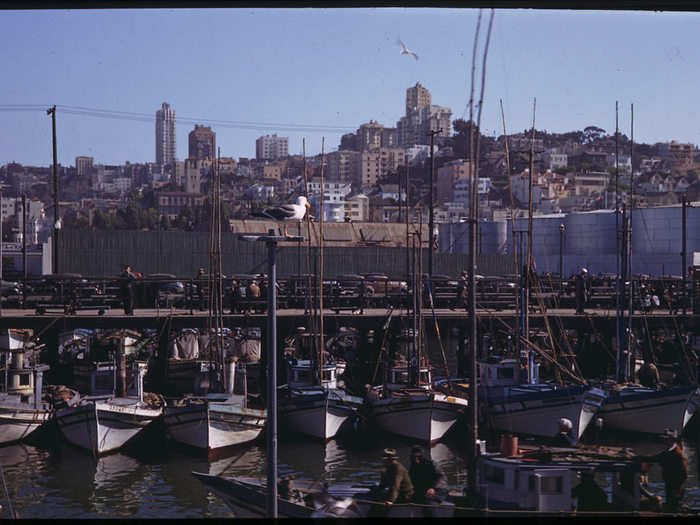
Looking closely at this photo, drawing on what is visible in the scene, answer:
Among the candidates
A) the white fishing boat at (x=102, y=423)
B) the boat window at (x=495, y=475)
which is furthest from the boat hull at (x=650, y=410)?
the white fishing boat at (x=102, y=423)

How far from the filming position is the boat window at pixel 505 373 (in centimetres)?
2505

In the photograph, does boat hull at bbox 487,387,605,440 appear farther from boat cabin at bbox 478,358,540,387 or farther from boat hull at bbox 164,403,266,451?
boat hull at bbox 164,403,266,451

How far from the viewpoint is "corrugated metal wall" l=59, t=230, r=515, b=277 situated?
142ft

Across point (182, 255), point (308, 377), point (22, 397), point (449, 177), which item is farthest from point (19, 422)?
point (449, 177)

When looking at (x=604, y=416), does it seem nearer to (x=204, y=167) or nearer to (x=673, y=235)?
(x=673, y=235)

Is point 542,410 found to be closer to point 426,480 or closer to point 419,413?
point 419,413

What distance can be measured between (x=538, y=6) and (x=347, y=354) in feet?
96.8

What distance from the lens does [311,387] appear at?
24859mm

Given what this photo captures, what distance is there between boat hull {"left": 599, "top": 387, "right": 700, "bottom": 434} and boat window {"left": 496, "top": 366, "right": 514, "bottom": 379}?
264 centimetres

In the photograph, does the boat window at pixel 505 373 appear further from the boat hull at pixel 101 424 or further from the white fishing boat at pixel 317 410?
the boat hull at pixel 101 424

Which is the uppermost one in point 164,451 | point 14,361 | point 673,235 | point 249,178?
point 249,178

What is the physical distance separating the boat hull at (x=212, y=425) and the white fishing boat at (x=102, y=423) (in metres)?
0.76

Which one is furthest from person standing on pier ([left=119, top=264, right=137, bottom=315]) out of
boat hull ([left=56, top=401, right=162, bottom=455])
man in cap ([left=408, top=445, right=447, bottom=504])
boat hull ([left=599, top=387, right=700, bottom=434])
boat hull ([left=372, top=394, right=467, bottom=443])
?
man in cap ([left=408, top=445, right=447, bottom=504])

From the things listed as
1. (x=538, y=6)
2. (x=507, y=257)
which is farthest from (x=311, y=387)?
(x=507, y=257)
